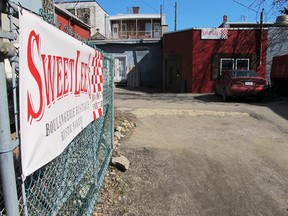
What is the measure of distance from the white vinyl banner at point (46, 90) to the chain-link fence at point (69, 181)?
9 centimetres

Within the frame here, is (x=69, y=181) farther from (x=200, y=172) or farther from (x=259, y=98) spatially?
(x=259, y=98)

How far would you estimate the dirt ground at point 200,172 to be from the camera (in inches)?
178

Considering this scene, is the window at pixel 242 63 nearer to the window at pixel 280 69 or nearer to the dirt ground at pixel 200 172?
the window at pixel 280 69

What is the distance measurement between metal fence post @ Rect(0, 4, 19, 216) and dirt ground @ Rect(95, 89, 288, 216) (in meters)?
2.44

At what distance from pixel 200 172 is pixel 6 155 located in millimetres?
4435

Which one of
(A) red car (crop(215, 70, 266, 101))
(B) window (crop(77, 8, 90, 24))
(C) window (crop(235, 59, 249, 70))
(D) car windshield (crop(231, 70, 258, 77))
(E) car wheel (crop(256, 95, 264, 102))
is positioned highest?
(B) window (crop(77, 8, 90, 24))

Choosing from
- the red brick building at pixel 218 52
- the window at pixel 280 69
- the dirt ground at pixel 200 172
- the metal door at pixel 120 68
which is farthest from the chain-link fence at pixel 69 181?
the metal door at pixel 120 68

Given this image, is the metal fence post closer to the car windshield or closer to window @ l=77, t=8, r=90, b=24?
the car windshield

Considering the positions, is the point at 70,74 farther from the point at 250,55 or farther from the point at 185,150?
the point at 250,55

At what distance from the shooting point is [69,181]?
3354 millimetres

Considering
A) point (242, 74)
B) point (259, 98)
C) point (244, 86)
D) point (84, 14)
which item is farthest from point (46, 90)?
point (84, 14)

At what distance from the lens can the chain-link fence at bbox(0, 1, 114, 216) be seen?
2346 millimetres

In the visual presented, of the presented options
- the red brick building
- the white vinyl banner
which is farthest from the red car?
the white vinyl banner

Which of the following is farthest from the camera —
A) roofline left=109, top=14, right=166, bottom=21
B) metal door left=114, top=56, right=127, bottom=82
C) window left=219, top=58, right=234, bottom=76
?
roofline left=109, top=14, right=166, bottom=21
